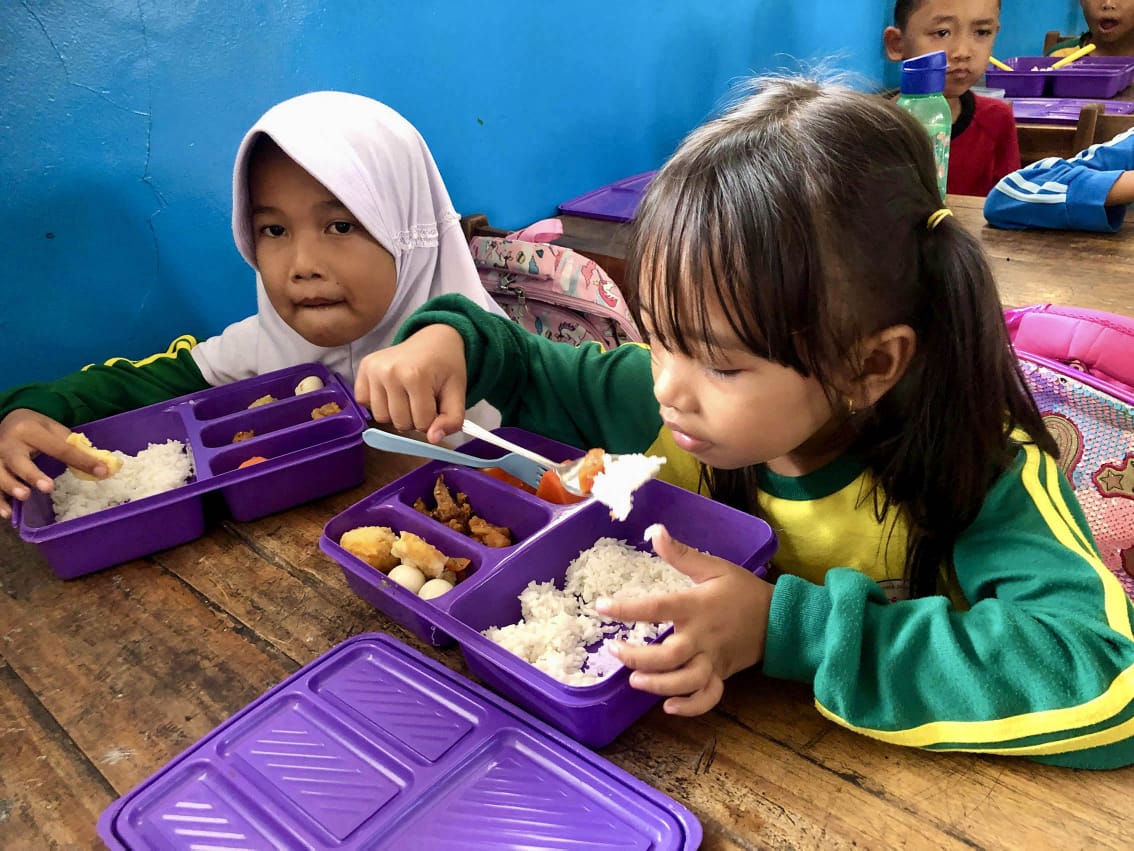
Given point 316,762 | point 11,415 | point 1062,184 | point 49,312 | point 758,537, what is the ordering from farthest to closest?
point 1062,184
point 49,312
point 11,415
point 758,537
point 316,762

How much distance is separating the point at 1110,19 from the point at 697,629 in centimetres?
478

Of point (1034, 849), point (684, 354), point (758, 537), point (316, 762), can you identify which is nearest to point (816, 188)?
point (684, 354)

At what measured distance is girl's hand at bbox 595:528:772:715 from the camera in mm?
612

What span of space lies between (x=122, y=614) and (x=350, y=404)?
1.37ft

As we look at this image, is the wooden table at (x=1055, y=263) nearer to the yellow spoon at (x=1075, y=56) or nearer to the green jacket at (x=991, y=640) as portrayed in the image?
the green jacket at (x=991, y=640)

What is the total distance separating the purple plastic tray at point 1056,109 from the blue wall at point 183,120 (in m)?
1.69

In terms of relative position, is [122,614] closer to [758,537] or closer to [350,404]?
[350,404]

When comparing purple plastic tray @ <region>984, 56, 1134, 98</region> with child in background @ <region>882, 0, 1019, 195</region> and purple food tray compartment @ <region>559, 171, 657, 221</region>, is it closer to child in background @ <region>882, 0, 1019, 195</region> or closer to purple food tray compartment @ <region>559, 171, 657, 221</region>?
child in background @ <region>882, 0, 1019, 195</region>

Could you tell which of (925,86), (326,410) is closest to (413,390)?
(326,410)

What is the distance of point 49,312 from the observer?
56.4 inches

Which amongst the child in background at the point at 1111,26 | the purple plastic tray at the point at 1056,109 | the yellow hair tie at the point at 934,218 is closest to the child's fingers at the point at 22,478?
the yellow hair tie at the point at 934,218

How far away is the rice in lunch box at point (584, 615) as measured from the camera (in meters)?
0.74

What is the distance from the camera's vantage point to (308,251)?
1.25 m

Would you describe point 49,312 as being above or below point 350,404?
above
